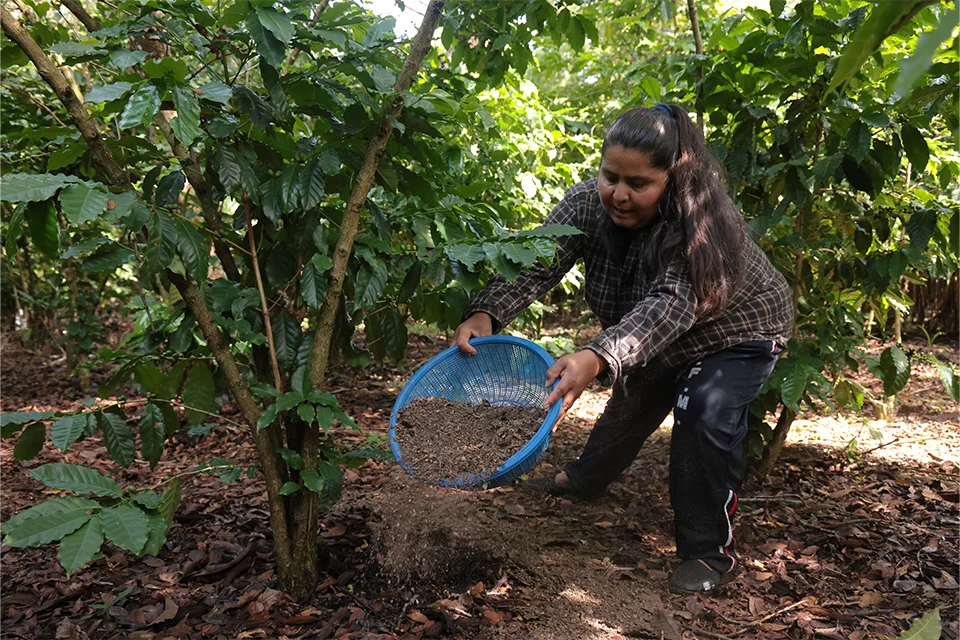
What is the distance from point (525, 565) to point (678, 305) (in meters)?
0.98

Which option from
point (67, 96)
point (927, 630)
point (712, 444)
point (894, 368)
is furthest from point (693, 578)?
point (67, 96)

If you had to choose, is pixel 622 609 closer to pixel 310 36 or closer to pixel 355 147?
pixel 355 147

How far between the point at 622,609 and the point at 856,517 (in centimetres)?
→ 115

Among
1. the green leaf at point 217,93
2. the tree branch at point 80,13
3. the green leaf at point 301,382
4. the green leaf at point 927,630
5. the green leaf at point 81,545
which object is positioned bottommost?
the green leaf at point 927,630

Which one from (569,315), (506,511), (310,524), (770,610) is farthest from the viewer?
(569,315)

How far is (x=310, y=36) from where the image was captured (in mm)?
1636

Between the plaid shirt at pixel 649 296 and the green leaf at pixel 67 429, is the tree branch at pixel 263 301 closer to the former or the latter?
the green leaf at pixel 67 429

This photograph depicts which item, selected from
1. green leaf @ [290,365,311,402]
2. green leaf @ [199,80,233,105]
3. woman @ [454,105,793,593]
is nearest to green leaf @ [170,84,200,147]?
green leaf @ [199,80,233,105]

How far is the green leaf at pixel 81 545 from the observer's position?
1.21 meters

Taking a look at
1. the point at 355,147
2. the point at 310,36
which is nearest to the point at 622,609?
the point at 355,147

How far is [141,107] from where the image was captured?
52.8 inches

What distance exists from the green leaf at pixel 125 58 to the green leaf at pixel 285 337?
A: 2.32 feet

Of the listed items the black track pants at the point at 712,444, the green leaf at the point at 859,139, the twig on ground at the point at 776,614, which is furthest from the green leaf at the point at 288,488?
the green leaf at the point at 859,139

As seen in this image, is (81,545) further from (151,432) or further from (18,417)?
Answer: (151,432)
